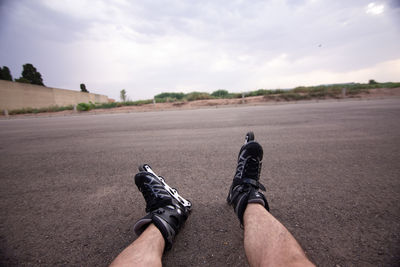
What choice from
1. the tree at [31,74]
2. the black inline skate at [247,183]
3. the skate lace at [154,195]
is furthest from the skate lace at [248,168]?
the tree at [31,74]

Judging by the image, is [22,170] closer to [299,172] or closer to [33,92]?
[299,172]

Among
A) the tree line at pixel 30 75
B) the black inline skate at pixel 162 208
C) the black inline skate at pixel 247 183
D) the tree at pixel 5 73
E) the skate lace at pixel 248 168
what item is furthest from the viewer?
the tree line at pixel 30 75

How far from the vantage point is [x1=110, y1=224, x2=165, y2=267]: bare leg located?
2.75ft

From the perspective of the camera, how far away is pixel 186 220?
117 centimetres

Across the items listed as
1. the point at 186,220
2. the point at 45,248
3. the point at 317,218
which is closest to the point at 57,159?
the point at 45,248

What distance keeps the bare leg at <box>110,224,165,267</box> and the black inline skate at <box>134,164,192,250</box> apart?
4 cm

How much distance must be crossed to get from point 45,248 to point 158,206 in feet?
2.27

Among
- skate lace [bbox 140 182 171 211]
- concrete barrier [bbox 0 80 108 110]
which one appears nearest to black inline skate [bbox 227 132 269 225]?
skate lace [bbox 140 182 171 211]

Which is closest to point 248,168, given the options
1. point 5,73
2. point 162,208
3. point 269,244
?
point 269,244

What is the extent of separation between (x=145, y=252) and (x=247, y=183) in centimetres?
82

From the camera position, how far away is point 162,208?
1.12m

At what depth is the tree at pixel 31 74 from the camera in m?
32.8

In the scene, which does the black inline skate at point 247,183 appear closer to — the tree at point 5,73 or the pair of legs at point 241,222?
the pair of legs at point 241,222

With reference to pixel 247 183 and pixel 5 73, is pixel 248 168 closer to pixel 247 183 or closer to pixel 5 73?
pixel 247 183
